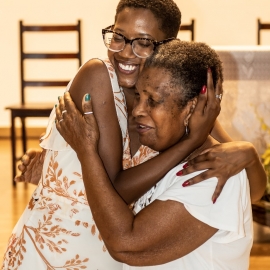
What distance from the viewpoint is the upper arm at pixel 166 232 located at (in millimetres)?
1312

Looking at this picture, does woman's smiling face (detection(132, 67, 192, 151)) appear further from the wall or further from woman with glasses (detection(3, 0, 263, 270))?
the wall

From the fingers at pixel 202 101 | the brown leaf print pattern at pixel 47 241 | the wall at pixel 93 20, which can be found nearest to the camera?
the fingers at pixel 202 101

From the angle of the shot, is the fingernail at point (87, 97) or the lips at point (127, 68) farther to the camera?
the lips at point (127, 68)

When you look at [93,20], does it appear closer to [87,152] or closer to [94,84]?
[94,84]

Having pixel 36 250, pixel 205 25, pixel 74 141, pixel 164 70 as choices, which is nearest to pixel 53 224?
pixel 36 250

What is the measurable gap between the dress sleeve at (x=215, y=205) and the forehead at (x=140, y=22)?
415 millimetres

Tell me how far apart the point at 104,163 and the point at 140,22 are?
36cm

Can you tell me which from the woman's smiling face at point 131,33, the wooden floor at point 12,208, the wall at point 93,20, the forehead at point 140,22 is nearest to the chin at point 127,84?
the woman's smiling face at point 131,33

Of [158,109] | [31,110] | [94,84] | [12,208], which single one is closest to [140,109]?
[158,109]

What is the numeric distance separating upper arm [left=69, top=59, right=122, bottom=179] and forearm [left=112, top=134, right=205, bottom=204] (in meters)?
0.03

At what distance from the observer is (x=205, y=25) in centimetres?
687

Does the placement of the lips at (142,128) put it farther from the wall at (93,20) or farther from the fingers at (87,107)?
the wall at (93,20)

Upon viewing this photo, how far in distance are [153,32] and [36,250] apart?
603 millimetres

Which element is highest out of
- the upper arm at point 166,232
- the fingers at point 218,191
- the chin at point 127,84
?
the chin at point 127,84
